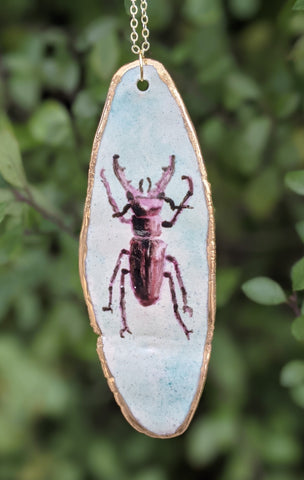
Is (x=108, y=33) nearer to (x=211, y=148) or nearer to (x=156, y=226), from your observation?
(x=211, y=148)

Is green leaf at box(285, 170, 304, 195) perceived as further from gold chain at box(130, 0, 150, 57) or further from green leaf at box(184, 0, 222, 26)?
green leaf at box(184, 0, 222, 26)

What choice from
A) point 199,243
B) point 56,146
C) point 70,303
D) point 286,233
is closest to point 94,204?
point 199,243

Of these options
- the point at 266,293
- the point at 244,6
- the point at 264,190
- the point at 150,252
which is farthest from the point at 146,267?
the point at 244,6

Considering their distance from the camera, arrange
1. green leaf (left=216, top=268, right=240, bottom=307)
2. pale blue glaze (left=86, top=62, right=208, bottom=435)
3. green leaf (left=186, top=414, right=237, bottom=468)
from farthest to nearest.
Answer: green leaf (left=186, top=414, right=237, bottom=468) → green leaf (left=216, top=268, right=240, bottom=307) → pale blue glaze (left=86, top=62, right=208, bottom=435)

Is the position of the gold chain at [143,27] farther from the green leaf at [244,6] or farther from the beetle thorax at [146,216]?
the green leaf at [244,6]

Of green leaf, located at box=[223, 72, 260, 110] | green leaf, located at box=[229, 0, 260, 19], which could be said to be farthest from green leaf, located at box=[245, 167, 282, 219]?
green leaf, located at box=[229, 0, 260, 19]

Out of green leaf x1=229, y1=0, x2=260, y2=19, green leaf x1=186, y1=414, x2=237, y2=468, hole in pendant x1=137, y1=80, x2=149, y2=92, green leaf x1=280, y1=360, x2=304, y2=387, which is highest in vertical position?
green leaf x1=229, y1=0, x2=260, y2=19

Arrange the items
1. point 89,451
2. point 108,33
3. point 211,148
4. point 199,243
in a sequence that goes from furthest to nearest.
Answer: point 89,451 → point 211,148 → point 108,33 → point 199,243
